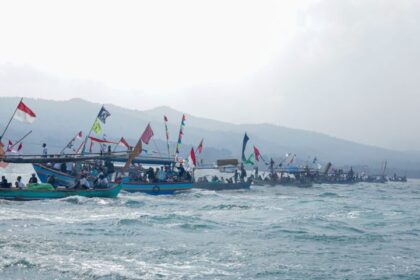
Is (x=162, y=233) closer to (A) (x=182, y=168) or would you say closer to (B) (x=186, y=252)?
(B) (x=186, y=252)

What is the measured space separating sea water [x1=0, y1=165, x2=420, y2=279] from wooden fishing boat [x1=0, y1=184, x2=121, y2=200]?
0.65 metres

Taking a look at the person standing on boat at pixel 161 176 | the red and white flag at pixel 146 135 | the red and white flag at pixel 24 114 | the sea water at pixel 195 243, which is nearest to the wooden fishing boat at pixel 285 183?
the person standing on boat at pixel 161 176

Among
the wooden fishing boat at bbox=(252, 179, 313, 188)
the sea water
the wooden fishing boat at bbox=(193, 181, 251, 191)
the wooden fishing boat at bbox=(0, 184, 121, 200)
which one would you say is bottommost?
the sea water

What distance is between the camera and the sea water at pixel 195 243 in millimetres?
20406

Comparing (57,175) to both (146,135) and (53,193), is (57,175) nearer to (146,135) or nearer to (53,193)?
(146,135)

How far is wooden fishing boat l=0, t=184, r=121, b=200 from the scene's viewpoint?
39.5 meters

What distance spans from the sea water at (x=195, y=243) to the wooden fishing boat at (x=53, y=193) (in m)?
0.65

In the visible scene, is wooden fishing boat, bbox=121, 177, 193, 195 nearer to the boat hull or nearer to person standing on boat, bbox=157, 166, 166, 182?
person standing on boat, bbox=157, 166, 166, 182

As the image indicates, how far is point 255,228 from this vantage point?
32.0 m

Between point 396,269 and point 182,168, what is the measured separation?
38409mm

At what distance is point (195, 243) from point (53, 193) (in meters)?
19.1

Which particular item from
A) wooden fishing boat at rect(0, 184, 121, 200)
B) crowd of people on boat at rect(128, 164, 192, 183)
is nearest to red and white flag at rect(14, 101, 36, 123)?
wooden fishing boat at rect(0, 184, 121, 200)

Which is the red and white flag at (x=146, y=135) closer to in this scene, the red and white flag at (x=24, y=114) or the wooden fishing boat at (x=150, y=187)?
the wooden fishing boat at (x=150, y=187)

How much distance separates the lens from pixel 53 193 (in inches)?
1628
